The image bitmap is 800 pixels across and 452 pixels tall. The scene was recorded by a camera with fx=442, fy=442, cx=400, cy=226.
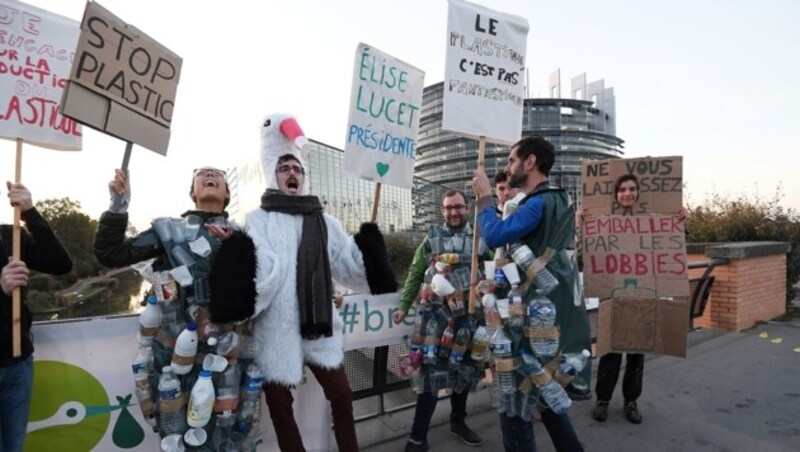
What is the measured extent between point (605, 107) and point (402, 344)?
82.1 meters

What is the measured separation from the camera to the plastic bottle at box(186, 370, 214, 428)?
2.04m

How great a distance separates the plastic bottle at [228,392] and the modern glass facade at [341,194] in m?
0.79

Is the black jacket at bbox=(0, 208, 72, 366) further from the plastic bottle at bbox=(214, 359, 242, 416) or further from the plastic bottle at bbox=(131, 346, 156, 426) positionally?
the plastic bottle at bbox=(214, 359, 242, 416)

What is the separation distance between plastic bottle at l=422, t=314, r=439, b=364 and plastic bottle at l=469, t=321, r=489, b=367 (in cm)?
24

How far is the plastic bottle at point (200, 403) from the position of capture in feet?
6.68

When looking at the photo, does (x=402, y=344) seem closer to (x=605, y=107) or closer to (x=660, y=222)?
(x=660, y=222)

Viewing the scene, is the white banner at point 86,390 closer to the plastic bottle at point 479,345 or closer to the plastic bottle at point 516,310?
the plastic bottle at point 479,345

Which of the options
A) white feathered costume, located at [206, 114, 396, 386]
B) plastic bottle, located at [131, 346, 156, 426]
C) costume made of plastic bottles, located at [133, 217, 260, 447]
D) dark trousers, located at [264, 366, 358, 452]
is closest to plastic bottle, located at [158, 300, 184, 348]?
costume made of plastic bottles, located at [133, 217, 260, 447]

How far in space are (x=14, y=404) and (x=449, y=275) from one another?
7.66 feet

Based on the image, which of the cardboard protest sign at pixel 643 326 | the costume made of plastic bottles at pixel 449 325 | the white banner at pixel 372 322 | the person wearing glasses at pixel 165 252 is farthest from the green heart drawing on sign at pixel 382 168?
the cardboard protest sign at pixel 643 326

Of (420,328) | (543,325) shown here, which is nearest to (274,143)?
(420,328)

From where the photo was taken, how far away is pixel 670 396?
3918 millimetres

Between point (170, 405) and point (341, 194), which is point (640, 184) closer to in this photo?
point (170, 405)

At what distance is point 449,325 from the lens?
2.94 meters
